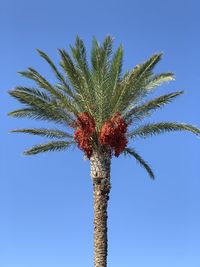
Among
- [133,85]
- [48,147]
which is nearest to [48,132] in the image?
[48,147]

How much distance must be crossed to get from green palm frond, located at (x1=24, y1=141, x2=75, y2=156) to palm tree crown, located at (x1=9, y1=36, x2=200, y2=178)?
0.61 meters

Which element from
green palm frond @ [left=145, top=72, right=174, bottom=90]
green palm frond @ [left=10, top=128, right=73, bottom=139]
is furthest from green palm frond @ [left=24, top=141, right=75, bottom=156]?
green palm frond @ [left=145, top=72, right=174, bottom=90]

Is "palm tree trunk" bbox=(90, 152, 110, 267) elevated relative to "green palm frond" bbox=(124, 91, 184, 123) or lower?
lower

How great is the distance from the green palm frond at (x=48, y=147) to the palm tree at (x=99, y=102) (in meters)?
1.10

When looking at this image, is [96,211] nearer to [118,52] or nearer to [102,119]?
[102,119]

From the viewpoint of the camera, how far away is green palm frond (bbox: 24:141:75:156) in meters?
28.4

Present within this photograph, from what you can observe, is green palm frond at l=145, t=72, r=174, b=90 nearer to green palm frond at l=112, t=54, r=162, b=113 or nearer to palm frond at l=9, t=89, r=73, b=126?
green palm frond at l=112, t=54, r=162, b=113

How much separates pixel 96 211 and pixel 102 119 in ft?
12.6

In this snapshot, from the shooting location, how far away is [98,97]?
26578 millimetres

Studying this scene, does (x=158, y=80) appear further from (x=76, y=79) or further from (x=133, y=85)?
(x=76, y=79)

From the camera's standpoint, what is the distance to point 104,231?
26.2 m

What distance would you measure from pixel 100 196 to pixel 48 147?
395 cm

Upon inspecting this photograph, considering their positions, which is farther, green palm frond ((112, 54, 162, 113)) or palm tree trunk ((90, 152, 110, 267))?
green palm frond ((112, 54, 162, 113))

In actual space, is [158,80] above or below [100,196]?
above
